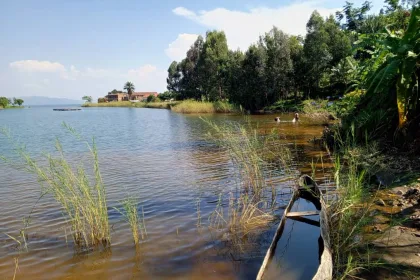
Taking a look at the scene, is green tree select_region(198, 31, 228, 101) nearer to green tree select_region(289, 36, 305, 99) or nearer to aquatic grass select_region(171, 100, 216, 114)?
aquatic grass select_region(171, 100, 216, 114)

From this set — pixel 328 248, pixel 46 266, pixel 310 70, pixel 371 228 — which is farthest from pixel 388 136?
pixel 310 70

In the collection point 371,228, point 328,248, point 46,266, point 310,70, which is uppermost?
point 310,70

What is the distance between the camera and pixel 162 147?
16.3 m

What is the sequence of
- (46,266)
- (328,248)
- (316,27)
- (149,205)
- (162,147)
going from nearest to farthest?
(328,248) → (46,266) → (149,205) → (162,147) → (316,27)

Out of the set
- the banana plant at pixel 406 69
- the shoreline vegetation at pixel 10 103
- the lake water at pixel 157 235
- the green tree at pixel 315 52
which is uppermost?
the green tree at pixel 315 52

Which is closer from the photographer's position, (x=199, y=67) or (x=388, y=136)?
(x=388, y=136)

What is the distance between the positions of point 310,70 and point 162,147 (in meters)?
26.3

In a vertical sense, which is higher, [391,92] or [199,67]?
[199,67]

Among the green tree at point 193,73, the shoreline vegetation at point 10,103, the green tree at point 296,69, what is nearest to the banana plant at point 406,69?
the green tree at point 296,69

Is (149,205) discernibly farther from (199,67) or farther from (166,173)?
(199,67)

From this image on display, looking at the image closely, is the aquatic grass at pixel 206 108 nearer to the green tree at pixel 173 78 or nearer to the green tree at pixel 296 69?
the green tree at pixel 296 69

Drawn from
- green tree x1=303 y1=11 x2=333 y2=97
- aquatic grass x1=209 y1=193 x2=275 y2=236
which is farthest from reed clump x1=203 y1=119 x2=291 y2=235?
green tree x1=303 y1=11 x2=333 y2=97

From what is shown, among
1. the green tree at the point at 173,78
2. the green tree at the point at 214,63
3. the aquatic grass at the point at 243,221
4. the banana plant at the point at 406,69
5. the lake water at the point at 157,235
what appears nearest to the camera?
the lake water at the point at 157,235

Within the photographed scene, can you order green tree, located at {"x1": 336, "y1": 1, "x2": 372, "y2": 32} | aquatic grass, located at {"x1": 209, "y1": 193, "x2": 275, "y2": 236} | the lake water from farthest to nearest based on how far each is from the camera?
1. green tree, located at {"x1": 336, "y1": 1, "x2": 372, "y2": 32}
2. aquatic grass, located at {"x1": 209, "y1": 193, "x2": 275, "y2": 236}
3. the lake water
